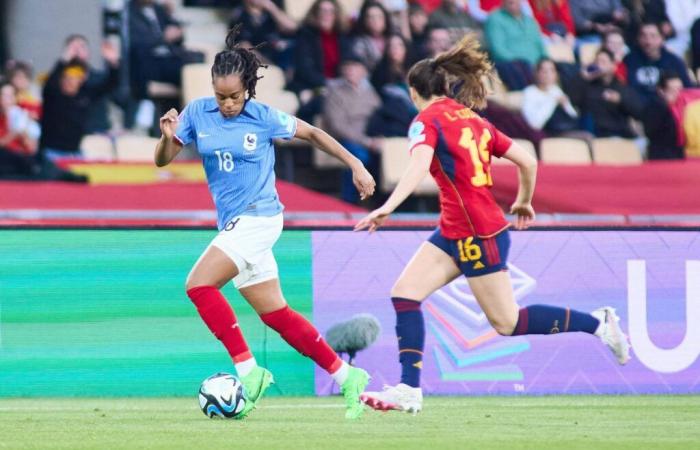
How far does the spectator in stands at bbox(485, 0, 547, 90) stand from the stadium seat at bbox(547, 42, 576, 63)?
552 mm

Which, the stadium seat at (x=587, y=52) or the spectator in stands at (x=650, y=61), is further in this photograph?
the stadium seat at (x=587, y=52)

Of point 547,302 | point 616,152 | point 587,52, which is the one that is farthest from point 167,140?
point 587,52

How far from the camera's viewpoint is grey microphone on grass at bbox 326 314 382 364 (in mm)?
10648

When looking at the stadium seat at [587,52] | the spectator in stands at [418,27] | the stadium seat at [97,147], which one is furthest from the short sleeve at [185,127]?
the stadium seat at [587,52]

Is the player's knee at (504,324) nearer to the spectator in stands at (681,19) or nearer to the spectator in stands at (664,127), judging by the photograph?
the spectator in stands at (664,127)

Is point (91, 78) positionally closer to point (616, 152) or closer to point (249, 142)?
point (616, 152)

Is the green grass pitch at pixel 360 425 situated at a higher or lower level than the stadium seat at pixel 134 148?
higher

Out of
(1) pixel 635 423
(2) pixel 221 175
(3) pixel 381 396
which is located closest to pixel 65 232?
(2) pixel 221 175

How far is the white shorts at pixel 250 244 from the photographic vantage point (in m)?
8.26

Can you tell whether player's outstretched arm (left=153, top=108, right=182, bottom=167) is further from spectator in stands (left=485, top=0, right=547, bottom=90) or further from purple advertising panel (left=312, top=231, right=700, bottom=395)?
spectator in stands (left=485, top=0, right=547, bottom=90)

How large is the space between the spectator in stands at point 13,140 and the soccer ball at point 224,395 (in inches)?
242

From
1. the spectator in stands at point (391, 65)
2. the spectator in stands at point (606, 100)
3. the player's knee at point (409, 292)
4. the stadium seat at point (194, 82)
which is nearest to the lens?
the player's knee at point (409, 292)

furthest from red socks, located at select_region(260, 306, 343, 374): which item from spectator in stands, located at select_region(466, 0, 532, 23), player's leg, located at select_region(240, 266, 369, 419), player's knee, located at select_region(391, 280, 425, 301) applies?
spectator in stands, located at select_region(466, 0, 532, 23)

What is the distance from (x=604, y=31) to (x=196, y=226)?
8.69m
